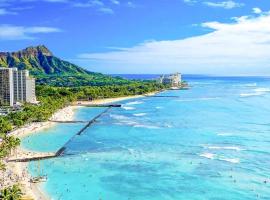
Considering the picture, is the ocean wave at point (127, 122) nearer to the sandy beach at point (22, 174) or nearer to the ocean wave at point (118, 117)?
the ocean wave at point (118, 117)

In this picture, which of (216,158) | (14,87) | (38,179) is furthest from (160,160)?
(14,87)

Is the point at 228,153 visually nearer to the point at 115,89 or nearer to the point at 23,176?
the point at 23,176

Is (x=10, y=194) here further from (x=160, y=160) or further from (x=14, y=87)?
(x=14, y=87)

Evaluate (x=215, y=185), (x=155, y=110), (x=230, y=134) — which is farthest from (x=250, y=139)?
(x=155, y=110)

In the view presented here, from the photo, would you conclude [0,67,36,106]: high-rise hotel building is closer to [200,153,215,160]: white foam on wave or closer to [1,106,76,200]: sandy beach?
[1,106,76,200]: sandy beach

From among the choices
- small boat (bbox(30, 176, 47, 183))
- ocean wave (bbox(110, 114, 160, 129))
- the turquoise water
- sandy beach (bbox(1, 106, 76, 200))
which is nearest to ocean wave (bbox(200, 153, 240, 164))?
the turquoise water

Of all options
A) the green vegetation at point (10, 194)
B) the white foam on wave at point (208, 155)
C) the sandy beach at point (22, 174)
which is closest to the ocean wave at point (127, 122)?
the sandy beach at point (22, 174)

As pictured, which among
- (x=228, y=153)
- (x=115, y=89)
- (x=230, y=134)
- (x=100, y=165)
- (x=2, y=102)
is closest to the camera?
(x=100, y=165)
